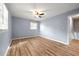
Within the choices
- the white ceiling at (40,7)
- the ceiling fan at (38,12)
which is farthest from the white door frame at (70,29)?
the ceiling fan at (38,12)

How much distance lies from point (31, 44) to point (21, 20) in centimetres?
49

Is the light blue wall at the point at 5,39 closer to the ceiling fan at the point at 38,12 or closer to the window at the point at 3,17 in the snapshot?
the window at the point at 3,17

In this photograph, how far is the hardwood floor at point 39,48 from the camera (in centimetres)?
159

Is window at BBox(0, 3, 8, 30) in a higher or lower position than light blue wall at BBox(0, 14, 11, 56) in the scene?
higher

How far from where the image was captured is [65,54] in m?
1.60

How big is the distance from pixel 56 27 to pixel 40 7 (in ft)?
1.61

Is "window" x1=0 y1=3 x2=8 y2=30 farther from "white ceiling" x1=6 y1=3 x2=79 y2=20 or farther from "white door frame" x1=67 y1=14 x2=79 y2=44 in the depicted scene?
"white door frame" x1=67 y1=14 x2=79 y2=44

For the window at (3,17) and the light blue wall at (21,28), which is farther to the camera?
the light blue wall at (21,28)

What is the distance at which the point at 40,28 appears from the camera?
177cm

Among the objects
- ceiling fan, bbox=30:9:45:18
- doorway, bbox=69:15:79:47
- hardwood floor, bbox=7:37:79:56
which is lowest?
hardwood floor, bbox=7:37:79:56

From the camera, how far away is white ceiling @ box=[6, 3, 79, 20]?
1.55m

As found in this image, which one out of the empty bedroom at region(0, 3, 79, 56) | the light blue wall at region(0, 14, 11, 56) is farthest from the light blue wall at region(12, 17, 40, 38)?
the light blue wall at region(0, 14, 11, 56)

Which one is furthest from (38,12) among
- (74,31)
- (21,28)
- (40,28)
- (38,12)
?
(74,31)

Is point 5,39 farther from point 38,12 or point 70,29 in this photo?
point 70,29
